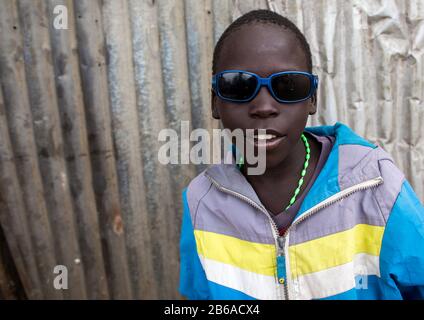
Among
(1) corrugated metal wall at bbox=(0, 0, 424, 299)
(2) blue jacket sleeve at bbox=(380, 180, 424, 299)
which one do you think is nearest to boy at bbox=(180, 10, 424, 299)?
(2) blue jacket sleeve at bbox=(380, 180, 424, 299)

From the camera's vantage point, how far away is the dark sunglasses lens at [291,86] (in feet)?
4.58

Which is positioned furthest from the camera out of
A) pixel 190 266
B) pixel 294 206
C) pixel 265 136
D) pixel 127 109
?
pixel 127 109

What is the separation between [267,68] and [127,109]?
1381 mm

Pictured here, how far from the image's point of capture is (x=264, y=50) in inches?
55.3

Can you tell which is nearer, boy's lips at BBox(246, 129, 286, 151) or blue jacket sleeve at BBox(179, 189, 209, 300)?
boy's lips at BBox(246, 129, 286, 151)

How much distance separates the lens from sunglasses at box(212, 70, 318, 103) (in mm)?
1395

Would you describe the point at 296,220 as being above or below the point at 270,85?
below

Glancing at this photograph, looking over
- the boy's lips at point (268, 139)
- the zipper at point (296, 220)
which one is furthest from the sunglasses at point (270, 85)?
the zipper at point (296, 220)

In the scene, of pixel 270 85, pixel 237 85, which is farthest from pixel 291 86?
pixel 237 85

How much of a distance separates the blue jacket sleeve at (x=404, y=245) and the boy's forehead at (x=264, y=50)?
0.56 metres

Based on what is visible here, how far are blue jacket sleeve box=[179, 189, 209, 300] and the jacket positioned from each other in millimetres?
38

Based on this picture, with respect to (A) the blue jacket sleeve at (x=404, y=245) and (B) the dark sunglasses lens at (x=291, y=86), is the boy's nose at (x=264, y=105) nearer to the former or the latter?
(B) the dark sunglasses lens at (x=291, y=86)

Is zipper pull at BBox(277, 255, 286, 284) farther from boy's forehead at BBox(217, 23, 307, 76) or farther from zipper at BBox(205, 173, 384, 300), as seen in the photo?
boy's forehead at BBox(217, 23, 307, 76)

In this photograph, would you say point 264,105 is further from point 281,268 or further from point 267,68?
point 281,268
